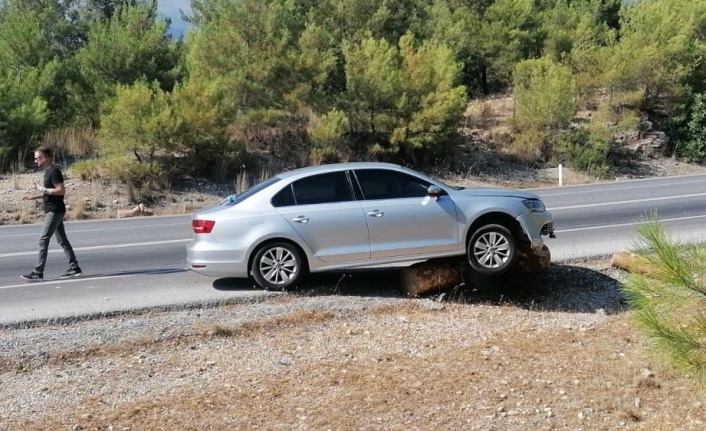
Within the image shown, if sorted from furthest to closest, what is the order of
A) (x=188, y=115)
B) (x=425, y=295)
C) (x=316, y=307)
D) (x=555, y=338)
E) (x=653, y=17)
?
(x=653, y=17) < (x=188, y=115) < (x=425, y=295) < (x=316, y=307) < (x=555, y=338)

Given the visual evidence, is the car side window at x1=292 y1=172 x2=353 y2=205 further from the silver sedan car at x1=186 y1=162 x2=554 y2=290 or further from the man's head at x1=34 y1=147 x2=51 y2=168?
the man's head at x1=34 y1=147 x2=51 y2=168

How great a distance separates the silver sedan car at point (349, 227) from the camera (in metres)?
8.73


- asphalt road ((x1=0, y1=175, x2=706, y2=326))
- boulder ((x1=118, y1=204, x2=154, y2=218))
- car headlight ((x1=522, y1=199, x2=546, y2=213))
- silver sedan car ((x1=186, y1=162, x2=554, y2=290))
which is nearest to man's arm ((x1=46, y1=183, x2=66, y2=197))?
asphalt road ((x1=0, y1=175, x2=706, y2=326))

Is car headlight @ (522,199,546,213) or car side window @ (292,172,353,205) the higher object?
car side window @ (292,172,353,205)

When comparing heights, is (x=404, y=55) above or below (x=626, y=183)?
above

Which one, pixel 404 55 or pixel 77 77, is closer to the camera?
pixel 77 77

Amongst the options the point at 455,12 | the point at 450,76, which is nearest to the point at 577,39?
the point at 455,12

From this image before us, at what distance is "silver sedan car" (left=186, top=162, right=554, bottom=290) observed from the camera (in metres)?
8.73

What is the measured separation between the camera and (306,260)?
8.88 meters

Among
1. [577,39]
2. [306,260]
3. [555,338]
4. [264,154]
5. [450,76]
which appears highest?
[577,39]

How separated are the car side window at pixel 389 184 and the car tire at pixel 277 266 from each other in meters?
1.21

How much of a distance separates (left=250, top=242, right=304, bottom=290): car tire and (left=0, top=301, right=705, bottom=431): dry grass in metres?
0.89

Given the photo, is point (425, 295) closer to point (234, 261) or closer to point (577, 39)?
point (234, 261)

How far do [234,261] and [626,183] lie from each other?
20.2 meters
